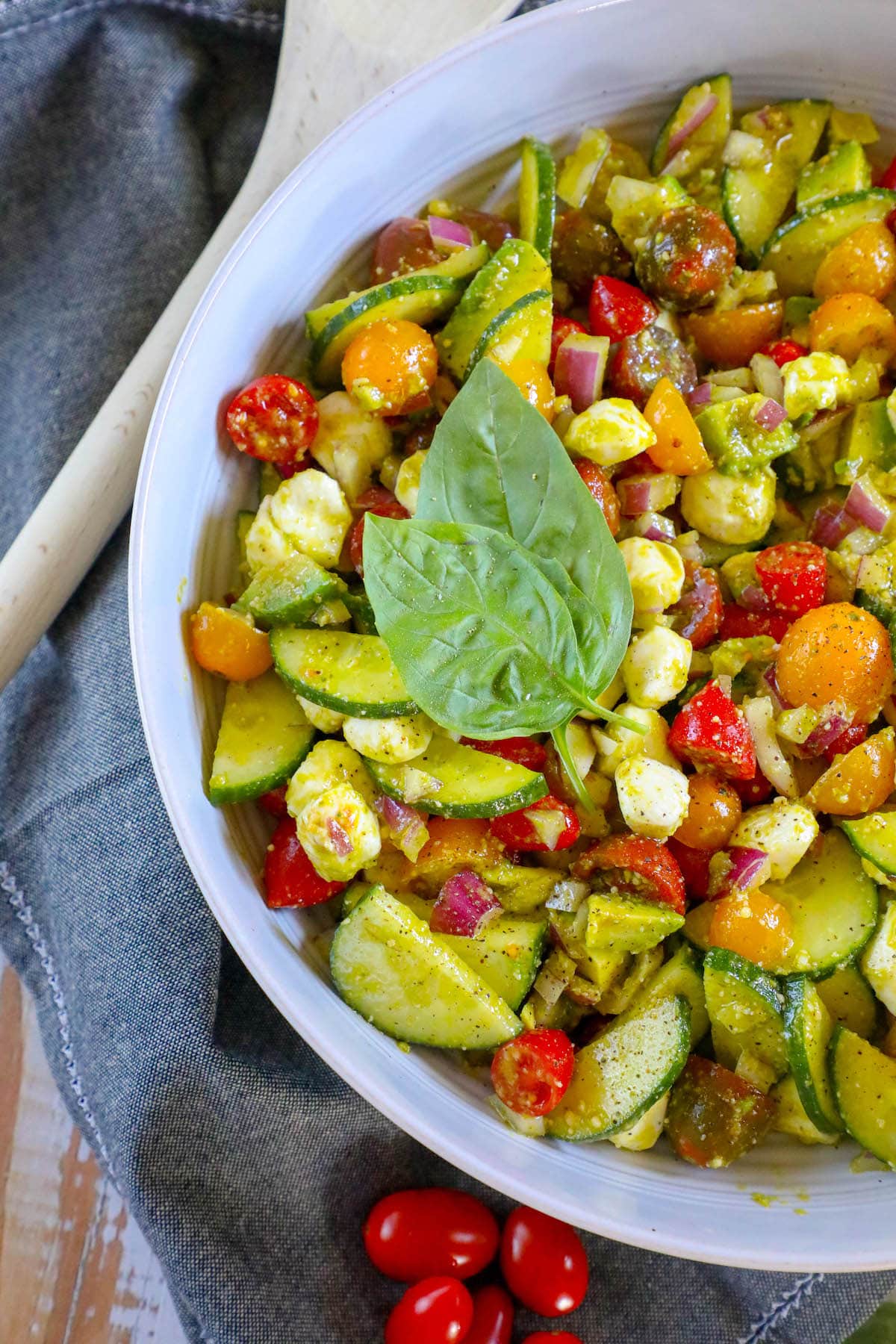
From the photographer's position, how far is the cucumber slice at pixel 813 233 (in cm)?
246

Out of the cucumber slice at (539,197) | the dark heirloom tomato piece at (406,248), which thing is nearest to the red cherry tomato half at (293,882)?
the dark heirloom tomato piece at (406,248)

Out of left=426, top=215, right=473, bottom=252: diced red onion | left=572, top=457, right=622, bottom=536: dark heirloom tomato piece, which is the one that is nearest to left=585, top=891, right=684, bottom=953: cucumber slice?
left=572, top=457, right=622, bottom=536: dark heirloom tomato piece

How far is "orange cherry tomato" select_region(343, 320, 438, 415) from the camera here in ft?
7.52

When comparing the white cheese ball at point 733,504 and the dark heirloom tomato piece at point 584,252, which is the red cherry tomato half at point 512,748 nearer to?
the white cheese ball at point 733,504

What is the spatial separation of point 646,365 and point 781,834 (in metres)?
1.01

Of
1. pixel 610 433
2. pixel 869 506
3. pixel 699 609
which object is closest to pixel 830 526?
pixel 869 506

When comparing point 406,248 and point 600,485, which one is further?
point 406,248

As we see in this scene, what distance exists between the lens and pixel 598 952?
2225mm

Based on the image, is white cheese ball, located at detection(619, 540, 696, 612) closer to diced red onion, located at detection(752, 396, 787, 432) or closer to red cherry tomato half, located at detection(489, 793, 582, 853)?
diced red onion, located at detection(752, 396, 787, 432)

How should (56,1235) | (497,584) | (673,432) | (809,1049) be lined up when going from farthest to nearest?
(56,1235) < (673,432) < (809,1049) < (497,584)

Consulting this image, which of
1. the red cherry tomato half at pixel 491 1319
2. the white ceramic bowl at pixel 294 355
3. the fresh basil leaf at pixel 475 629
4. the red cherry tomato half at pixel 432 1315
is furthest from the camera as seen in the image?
the red cherry tomato half at pixel 491 1319

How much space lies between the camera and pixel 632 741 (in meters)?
2.28

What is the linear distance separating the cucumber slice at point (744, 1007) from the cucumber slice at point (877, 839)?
1.00 feet

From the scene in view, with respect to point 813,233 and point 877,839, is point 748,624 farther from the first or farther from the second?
point 813,233
